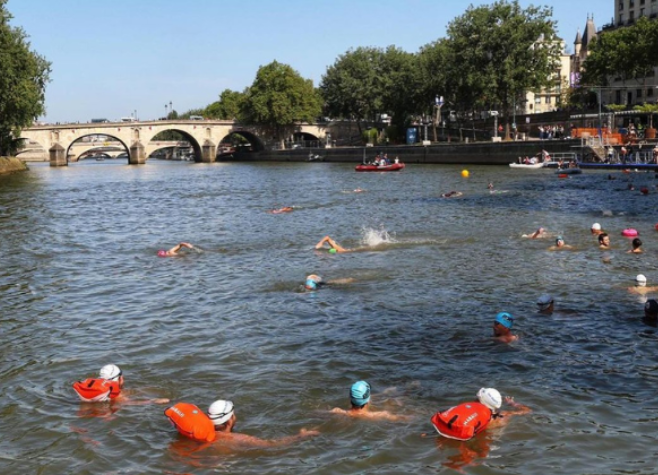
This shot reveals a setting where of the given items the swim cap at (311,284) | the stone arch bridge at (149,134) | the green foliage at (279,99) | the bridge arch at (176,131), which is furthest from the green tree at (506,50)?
the swim cap at (311,284)

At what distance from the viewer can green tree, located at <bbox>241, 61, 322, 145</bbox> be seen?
11950 centimetres

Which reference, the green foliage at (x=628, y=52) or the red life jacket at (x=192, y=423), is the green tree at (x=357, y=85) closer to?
the green foliage at (x=628, y=52)

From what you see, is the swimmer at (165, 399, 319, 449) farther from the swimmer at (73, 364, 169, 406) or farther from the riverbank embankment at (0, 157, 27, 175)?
the riverbank embankment at (0, 157, 27, 175)

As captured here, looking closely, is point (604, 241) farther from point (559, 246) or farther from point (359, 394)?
point (359, 394)

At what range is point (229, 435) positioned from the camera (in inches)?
374

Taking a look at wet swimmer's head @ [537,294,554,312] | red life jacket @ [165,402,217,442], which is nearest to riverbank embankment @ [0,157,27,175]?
wet swimmer's head @ [537,294,554,312]

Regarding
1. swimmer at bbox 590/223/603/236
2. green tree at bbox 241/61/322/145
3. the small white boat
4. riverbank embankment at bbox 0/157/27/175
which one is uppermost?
green tree at bbox 241/61/322/145

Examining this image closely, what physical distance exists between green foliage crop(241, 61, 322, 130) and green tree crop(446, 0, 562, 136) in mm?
39217

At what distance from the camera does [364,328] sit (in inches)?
550

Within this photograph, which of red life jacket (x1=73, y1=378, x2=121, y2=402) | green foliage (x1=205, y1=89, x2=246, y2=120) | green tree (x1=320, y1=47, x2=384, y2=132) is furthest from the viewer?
green foliage (x1=205, y1=89, x2=246, y2=120)

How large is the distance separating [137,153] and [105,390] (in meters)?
113

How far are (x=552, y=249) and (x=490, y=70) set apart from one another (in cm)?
6684

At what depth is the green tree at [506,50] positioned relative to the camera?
82.9m

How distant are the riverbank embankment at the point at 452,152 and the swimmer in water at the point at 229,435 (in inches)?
2301
